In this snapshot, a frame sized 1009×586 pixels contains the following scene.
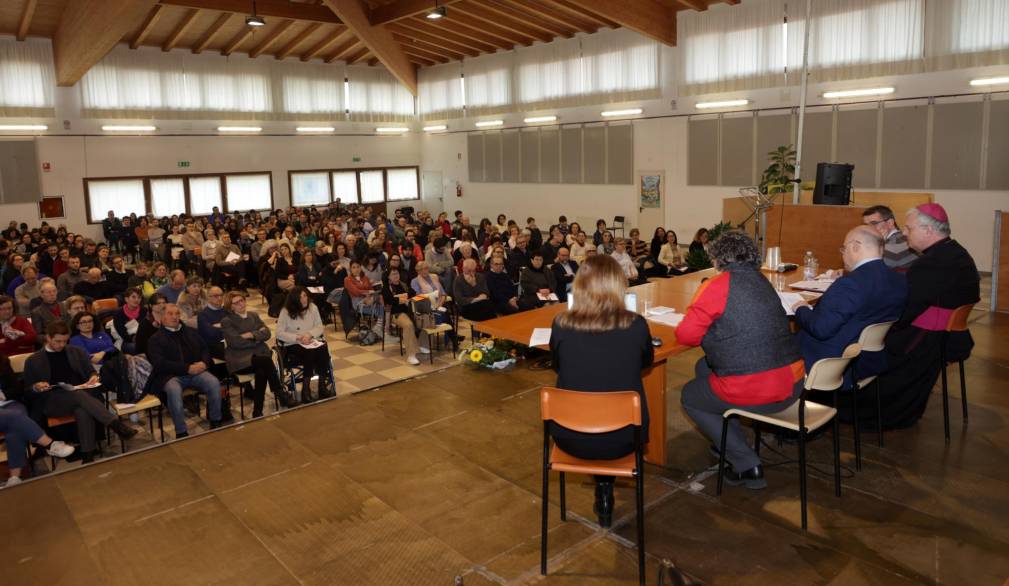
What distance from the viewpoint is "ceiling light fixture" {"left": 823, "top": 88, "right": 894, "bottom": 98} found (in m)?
12.6

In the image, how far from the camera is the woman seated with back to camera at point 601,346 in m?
2.96

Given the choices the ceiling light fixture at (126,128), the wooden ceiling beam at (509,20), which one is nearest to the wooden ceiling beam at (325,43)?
the wooden ceiling beam at (509,20)

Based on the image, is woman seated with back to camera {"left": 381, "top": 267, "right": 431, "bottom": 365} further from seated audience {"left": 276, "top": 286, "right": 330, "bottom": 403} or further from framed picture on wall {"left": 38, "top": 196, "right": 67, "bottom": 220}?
framed picture on wall {"left": 38, "top": 196, "right": 67, "bottom": 220}

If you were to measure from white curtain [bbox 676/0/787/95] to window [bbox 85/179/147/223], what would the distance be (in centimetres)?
1385

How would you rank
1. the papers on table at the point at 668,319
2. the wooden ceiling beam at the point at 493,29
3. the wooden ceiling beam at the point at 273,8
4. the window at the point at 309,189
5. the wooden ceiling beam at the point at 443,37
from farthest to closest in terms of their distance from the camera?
the window at the point at 309,189, the wooden ceiling beam at the point at 443,37, the wooden ceiling beam at the point at 493,29, the wooden ceiling beam at the point at 273,8, the papers on table at the point at 668,319

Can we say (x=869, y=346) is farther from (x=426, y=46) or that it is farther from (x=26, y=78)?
(x=26, y=78)

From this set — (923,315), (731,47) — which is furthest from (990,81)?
(923,315)

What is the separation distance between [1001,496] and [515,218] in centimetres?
1729

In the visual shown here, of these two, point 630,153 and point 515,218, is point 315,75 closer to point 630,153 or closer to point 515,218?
point 515,218

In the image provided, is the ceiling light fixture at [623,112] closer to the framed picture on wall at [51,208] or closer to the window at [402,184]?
the window at [402,184]

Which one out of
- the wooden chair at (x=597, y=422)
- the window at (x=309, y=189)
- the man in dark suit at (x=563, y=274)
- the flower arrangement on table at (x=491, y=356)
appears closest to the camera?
the wooden chair at (x=597, y=422)

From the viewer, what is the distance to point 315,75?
20.7 metres

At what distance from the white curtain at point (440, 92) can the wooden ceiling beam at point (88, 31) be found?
915cm

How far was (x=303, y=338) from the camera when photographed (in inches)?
240
